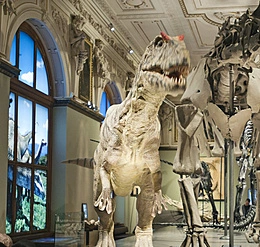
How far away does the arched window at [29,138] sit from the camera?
8.34m

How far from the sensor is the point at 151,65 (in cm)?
367

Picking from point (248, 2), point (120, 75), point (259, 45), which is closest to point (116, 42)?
point (120, 75)

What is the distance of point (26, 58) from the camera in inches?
353

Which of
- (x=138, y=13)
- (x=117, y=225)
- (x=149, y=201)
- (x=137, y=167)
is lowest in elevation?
(x=117, y=225)

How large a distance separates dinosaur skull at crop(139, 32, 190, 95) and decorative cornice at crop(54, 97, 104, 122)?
265 inches

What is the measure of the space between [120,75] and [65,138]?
5215mm

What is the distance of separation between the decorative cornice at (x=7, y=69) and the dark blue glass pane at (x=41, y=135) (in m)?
1.75

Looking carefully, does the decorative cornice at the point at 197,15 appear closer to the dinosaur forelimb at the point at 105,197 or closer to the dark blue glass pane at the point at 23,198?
the dark blue glass pane at the point at 23,198

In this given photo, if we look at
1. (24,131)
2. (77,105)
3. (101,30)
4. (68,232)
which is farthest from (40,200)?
(68,232)

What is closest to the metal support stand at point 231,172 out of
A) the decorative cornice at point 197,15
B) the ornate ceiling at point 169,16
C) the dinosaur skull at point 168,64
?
the dinosaur skull at point 168,64

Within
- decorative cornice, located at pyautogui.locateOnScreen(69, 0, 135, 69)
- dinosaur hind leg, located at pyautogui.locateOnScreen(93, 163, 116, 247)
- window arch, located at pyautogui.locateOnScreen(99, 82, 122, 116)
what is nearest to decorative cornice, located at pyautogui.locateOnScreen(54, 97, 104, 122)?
decorative cornice, located at pyautogui.locateOnScreen(69, 0, 135, 69)

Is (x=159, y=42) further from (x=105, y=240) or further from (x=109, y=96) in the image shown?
(x=109, y=96)

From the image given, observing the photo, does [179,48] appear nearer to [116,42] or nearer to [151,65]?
[151,65]

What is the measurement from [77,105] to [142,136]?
7.02m
